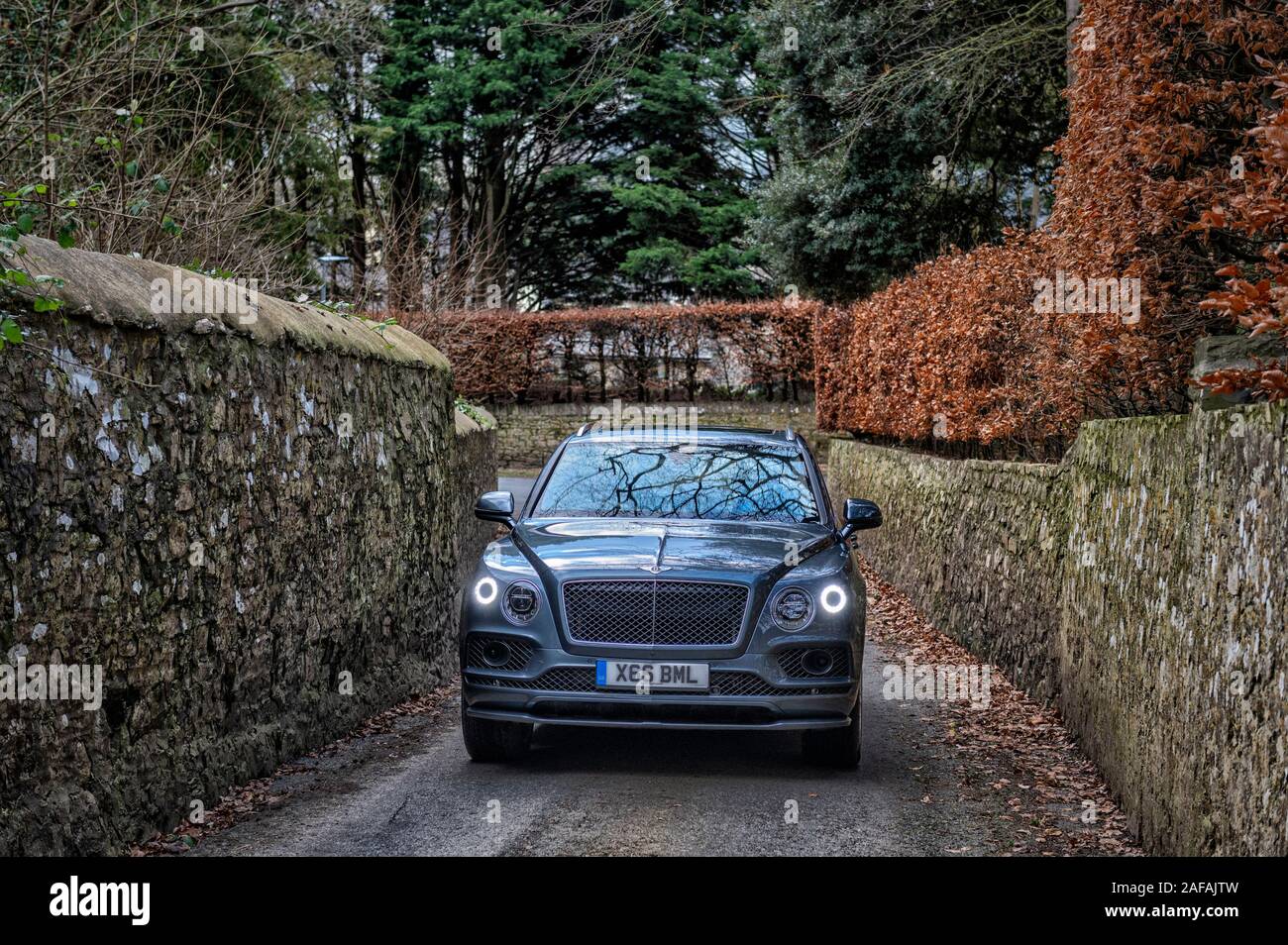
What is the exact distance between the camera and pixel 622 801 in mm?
6148

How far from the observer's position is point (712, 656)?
644 centimetres

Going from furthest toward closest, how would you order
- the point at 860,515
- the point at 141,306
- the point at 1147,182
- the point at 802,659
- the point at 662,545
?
1. the point at 860,515
2. the point at 1147,182
3. the point at 662,545
4. the point at 802,659
5. the point at 141,306

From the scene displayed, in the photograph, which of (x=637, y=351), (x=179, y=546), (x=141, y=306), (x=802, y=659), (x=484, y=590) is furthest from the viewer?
(x=637, y=351)

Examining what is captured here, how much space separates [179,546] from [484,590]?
5.18ft

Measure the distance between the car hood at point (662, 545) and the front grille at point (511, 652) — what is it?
40 cm

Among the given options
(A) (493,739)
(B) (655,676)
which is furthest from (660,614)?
(A) (493,739)

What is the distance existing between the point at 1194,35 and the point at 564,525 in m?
4.50

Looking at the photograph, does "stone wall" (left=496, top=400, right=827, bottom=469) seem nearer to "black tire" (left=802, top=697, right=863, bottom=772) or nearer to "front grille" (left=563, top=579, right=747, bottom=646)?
"black tire" (left=802, top=697, right=863, bottom=772)

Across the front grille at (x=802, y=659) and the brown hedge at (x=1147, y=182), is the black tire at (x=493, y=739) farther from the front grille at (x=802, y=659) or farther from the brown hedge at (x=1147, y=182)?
the brown hedge at (x=1147, y=182)

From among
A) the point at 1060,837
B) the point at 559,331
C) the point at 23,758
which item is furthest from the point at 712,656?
the point at 559,331

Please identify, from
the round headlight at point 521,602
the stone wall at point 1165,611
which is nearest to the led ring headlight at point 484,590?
the round headlight at point 521,602

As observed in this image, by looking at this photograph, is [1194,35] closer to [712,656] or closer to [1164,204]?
[1164,204]

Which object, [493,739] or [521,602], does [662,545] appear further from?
[493,739]

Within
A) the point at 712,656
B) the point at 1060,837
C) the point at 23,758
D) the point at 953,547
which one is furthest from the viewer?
the point at 953,547
